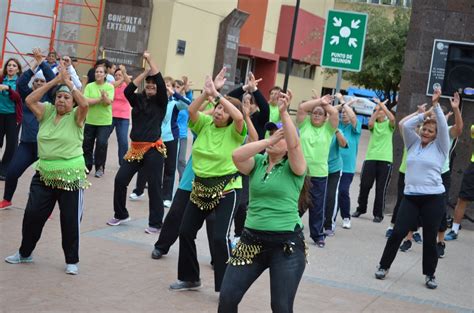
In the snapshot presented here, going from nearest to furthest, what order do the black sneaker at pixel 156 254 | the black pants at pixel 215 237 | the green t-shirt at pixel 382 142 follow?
the black pants at pixel 215 237
the black sneaker at pixel 156 254
the green t-shirt at pixel 382 142

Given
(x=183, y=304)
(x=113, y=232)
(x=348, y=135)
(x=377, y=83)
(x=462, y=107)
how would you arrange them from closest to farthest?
1. (x=183, y=304)
2. (x=113, y=232)
3. (x=348, y=135)
4. (x=462, y=107)
5. (x=377, y=83)

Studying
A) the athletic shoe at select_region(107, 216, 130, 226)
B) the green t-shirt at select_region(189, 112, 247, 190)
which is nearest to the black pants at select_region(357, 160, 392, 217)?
the athletic shoe at select_region(107, 216, 130, 226)

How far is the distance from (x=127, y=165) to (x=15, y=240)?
175 cm

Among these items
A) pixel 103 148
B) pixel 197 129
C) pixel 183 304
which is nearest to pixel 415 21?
pixel 103 148

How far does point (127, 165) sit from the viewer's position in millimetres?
10156

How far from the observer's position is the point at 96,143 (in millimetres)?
14156

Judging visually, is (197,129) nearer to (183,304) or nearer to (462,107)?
(183,304)

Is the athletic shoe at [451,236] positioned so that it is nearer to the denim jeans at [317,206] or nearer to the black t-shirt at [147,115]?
the denim jeans at [317,206]

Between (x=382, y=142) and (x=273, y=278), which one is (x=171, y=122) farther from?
(x=273, y=278)

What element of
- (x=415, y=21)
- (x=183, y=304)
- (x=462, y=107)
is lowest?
(x=183, y=304)

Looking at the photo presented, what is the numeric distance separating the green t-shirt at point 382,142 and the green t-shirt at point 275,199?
24.4ft

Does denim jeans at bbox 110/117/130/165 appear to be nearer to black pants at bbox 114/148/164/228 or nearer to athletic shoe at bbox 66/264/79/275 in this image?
black pants at bbox 114/148/164/228

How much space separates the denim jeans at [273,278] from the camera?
5.68 metres

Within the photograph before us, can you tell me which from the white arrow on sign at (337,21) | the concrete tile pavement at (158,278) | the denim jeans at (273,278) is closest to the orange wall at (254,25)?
the white arrow on sign at (337,21)
